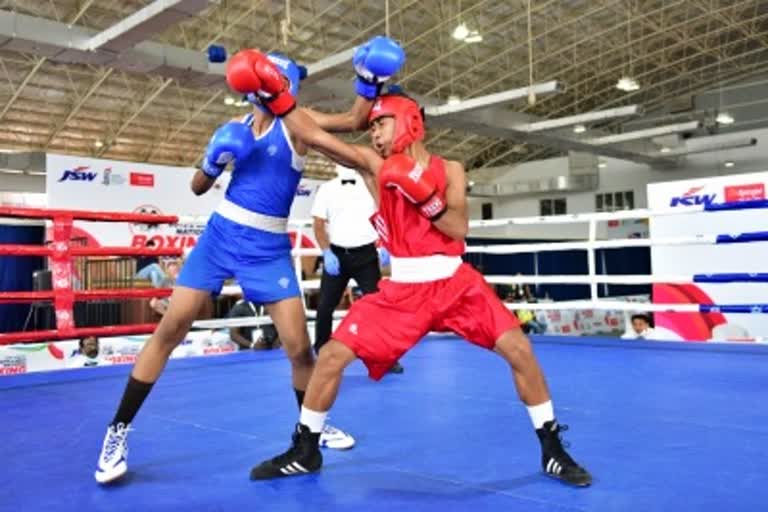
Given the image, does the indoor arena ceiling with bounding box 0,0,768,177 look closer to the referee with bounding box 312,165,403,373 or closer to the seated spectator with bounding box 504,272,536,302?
the seated spectator with bounding box 504,272,536,302

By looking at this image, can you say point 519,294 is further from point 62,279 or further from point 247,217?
point 247,217

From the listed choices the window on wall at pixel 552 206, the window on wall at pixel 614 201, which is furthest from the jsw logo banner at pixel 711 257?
the window on wall at pixel 552 206

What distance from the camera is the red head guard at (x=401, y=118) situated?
6.69 feet

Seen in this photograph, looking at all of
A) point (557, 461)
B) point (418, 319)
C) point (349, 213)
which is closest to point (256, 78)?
point (418, 319)

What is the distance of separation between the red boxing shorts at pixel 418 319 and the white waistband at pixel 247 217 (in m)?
0.49

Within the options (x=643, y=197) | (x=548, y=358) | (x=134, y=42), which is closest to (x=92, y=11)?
(x=134, y=42)

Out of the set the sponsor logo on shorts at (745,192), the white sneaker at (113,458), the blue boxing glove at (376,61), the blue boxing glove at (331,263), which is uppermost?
the sponsor logo on shorts at (745,192)

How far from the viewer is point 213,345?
220 inches

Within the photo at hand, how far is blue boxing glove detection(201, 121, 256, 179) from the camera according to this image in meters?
2.18

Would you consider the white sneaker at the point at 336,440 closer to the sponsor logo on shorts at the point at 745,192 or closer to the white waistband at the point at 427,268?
the white waistband at the point at 427,268

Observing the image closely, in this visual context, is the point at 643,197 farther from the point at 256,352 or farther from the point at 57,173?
the point at 256,352

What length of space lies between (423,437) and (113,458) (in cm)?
106

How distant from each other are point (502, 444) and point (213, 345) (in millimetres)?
3647

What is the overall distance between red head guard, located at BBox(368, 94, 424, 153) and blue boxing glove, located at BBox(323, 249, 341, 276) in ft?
6.65
